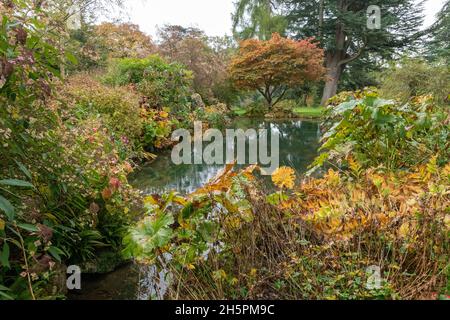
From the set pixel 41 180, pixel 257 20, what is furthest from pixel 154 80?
pixel 257 20

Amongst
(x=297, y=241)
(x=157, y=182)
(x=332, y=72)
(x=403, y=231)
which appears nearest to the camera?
(x=403, y=231)

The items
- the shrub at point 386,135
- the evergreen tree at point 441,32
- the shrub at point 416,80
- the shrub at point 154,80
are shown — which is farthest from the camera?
the evergreen tree at point 441,32

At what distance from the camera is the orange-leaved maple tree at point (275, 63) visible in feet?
52.1

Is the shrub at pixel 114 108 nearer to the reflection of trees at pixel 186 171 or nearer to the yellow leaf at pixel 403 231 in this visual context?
the reflection of trees at pixel 186 171

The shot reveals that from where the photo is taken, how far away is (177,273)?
174 cm

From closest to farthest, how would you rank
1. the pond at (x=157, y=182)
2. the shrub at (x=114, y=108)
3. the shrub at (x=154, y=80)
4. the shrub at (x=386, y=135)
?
the pond at (x=157, y=182)
the shrub at (x=386, y=135)
the shrub at (x=114, y=108)
the shrub at (x=154, y=80)

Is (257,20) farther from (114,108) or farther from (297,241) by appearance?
(297,241)

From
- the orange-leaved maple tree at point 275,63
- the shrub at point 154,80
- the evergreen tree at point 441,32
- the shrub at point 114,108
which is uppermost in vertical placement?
the evergreen tree at point 441,32

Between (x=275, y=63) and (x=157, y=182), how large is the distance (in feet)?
40.8

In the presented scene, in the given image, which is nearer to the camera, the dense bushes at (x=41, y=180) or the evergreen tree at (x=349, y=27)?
the dense bushes at (x=41, y=180)

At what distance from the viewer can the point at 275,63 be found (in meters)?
15.9

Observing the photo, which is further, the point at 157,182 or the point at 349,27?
the point at 349,27

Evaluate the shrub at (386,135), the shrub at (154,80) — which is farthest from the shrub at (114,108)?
the shrub at (386,135)

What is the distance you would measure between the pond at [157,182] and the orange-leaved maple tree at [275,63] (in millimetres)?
7354
